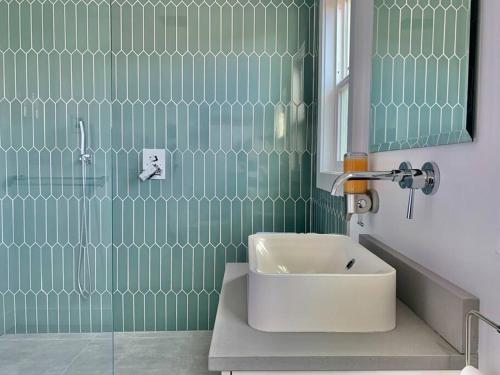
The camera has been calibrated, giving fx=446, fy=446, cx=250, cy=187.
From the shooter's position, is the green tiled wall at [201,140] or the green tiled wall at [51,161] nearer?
the green tiled wall at [51,161]

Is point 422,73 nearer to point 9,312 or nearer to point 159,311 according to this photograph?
point 159,311

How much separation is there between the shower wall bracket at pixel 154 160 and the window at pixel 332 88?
0.91 m

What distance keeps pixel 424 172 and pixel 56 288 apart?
2.07 metres

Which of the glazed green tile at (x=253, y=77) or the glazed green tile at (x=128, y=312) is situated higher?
the glazed green tile at (x=253, y=77)

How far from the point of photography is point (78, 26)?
8.09 ft

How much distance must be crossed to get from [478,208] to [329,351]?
41cm

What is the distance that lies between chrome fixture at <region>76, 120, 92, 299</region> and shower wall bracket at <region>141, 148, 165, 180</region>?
0.32 metres

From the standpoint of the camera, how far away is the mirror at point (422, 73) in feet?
3.04

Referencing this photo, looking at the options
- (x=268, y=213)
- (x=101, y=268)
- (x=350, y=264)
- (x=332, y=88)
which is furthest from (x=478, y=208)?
(x=101, y=268)

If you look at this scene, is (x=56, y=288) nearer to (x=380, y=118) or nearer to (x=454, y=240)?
(x=380, y=118)

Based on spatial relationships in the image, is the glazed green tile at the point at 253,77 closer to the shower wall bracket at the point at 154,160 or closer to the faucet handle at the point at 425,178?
the shower wall bracket at the point at 154,160

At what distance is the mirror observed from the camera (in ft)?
3.04

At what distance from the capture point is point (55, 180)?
234cm

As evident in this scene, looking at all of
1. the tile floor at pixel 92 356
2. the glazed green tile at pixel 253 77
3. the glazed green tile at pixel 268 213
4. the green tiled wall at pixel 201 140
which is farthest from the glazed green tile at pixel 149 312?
the glazed green tile at pixel 253 77
